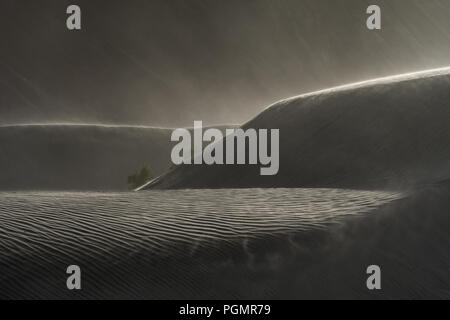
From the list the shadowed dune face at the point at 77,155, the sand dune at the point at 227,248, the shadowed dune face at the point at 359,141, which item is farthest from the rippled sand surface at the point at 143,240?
the shadowed dune face at the point at 77,155

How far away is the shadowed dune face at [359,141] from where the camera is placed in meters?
14.4

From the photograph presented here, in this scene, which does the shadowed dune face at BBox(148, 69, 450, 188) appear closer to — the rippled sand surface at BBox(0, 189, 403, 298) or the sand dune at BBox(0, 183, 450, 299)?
A: the sand dune at BBox(0, 183, 450, 299)

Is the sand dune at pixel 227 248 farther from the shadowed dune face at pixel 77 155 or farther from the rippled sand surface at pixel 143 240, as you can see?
the shadowed dune face at pixel 77 155

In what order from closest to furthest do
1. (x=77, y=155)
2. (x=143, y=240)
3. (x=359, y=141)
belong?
(x=143, y=240), (x=359, y=141), (x=77, y=155)

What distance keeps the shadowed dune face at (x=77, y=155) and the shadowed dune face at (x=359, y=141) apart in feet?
85.0

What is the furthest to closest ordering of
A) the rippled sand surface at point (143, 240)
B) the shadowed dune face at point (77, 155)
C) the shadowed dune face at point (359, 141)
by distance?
the shadowed dune face at point (77, 155), the shadowed dune face at point (359, 141), the rippled sand surface at point (143, 240)

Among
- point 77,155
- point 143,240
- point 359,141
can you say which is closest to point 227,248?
point 143,240

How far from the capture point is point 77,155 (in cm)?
4900

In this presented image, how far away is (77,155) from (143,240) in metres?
41.4

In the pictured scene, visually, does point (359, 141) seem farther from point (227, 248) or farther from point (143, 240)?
point (143, 240)

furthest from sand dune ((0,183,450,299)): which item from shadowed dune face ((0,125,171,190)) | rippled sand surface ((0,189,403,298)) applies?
shadowed dune face ((0,125,171,190))

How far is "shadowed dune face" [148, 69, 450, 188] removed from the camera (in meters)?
14.4

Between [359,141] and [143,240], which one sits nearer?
[143,240]

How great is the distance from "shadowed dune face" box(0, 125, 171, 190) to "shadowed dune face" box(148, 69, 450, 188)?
85.0 feet
